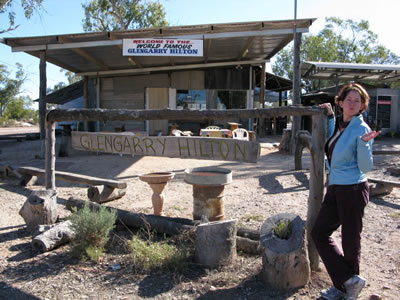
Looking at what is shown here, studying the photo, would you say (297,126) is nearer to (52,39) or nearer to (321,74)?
(321,74)

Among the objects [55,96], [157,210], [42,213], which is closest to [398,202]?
[157,210]

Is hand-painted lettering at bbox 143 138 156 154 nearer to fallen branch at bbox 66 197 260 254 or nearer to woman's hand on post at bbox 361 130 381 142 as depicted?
fallen branch at bbox 66 197 260 254

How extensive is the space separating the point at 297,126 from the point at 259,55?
4.50m

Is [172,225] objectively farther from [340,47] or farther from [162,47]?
[340,47]

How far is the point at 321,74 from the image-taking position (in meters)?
15.2

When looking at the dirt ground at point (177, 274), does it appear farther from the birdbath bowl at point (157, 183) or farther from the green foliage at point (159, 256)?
the birdbath bowl at point (157, 183)

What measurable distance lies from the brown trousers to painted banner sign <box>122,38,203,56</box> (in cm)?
752

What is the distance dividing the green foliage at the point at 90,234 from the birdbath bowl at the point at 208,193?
1039 millimetres

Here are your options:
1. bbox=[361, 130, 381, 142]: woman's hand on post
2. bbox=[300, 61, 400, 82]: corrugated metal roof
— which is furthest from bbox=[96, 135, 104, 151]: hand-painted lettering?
bbox=[300, 61, 400, 82]: corrugated metal roof

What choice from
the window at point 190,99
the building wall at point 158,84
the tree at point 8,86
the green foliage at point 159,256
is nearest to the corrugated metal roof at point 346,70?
the building wall at point 158,84

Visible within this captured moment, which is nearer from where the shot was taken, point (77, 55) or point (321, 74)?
point (77, 55)

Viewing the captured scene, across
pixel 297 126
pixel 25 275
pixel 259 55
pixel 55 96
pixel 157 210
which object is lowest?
pixel 25 275

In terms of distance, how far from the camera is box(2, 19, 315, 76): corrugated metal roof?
9.05m

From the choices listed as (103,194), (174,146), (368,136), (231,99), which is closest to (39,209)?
(103,194)
